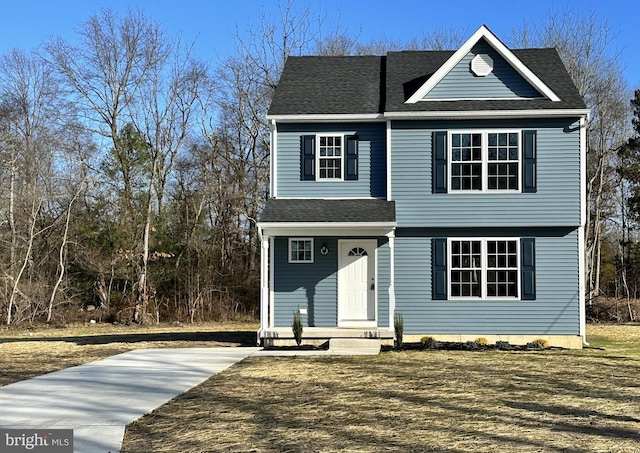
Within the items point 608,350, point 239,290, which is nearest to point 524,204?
point 608,350

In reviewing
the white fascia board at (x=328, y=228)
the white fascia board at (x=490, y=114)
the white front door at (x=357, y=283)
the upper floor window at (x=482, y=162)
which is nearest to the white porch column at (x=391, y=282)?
the white fascia board at (x=328, y=228)

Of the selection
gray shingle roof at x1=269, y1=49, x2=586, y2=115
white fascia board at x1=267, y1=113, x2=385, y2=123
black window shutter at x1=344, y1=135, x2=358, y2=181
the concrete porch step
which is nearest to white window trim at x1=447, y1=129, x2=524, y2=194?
gray shingle roof at x1=269, y1=49, x2=586, y2=115

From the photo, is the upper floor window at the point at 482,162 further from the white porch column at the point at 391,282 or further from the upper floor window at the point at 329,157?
the upper floor window at the point at 329,157

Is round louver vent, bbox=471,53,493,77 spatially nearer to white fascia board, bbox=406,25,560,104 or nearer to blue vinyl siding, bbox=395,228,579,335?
white fascia board, bbox=406,25,560,104

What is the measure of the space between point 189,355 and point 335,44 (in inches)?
892

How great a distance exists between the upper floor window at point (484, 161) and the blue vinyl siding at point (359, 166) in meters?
1.68

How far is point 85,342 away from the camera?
18.7 metres

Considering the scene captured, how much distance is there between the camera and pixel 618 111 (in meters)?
32.9

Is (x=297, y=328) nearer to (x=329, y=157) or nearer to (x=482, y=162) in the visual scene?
(x=329, y=157)

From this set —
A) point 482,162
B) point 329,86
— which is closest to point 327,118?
point 329,86

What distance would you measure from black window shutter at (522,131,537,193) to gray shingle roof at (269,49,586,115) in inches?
26.6

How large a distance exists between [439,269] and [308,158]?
13.3ft

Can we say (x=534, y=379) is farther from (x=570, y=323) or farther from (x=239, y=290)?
(x=239, y=290)

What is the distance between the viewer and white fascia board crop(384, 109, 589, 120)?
52.4 feet
